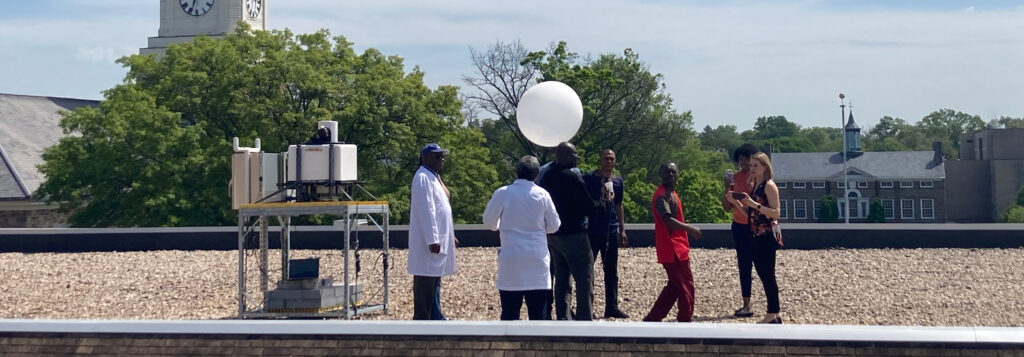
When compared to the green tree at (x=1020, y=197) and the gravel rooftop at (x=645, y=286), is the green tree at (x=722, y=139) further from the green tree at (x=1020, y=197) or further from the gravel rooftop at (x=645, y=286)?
the gravel rooftop at (x=645, y=286)

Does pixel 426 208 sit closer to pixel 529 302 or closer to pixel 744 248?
pixel 529 302

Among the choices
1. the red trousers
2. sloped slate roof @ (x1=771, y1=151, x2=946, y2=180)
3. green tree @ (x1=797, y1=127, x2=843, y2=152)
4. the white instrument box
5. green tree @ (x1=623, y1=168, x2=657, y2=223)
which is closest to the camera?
the red trousers

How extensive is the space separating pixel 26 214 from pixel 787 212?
241 ft

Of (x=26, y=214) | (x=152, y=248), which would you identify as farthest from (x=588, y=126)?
(x=152, y=248)

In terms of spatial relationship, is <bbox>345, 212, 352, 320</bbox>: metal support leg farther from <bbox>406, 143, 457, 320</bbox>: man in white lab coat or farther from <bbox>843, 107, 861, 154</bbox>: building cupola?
<bbox>843, 107, 861, 154</bbox>: building cupola

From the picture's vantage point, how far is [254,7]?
82562 millimetres

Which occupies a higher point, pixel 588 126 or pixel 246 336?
pixel 588 126

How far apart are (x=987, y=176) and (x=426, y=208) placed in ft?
319

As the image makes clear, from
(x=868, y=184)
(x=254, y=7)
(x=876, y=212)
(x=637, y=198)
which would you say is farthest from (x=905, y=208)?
(x=637, y=198)

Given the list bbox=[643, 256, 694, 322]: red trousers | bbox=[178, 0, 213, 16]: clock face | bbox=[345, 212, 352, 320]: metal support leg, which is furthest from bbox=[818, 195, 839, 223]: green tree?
bbox=[643, 256, 694, 322]: red trousers

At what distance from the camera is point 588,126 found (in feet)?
174

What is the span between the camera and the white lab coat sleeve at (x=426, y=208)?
8.13 meters

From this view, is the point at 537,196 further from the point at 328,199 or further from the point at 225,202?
the point at 225,202

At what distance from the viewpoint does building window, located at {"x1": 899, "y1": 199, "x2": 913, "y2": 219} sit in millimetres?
105625
